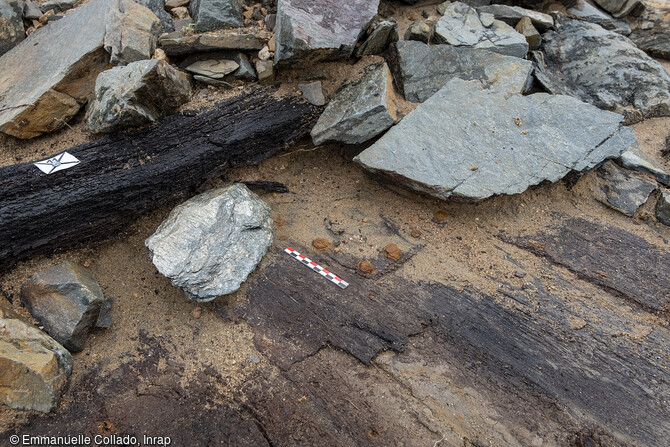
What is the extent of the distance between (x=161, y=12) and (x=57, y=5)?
1.15 meters

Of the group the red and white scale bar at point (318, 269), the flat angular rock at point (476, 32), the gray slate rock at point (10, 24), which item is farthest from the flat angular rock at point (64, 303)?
the flat angular rock at point (476, 32)

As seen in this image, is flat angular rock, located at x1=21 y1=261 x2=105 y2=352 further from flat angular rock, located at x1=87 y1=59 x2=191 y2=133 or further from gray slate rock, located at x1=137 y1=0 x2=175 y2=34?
gray slate rock, located at x1=137 y1=0 x2=175 y2=34

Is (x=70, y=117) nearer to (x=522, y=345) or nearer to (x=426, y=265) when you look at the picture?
(x=426, y=265)

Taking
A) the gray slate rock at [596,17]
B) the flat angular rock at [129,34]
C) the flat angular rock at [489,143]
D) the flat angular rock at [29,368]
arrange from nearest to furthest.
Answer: the flat angular rock at [29,368]
the flat angular rock at [489,143]
the flat angular rock at [129,34]
the gray slate rock at [596,17]

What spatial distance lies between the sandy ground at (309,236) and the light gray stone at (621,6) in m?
2.00

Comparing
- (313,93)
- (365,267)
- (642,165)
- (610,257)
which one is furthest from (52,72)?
(642,165)

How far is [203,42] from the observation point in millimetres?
3664

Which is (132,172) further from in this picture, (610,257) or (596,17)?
(596,17)

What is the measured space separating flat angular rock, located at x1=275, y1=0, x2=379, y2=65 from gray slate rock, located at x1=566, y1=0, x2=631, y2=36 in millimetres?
2734

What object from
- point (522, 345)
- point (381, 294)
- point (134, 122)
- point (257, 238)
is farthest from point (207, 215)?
point (522, 345)

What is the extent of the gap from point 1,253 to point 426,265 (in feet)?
9.41

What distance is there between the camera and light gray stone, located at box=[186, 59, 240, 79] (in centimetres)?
368

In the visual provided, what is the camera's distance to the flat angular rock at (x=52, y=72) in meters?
3.33

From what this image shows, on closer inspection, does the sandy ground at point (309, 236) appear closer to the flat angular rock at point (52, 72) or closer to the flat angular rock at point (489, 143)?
the flat angular rock at point (52, 72)
